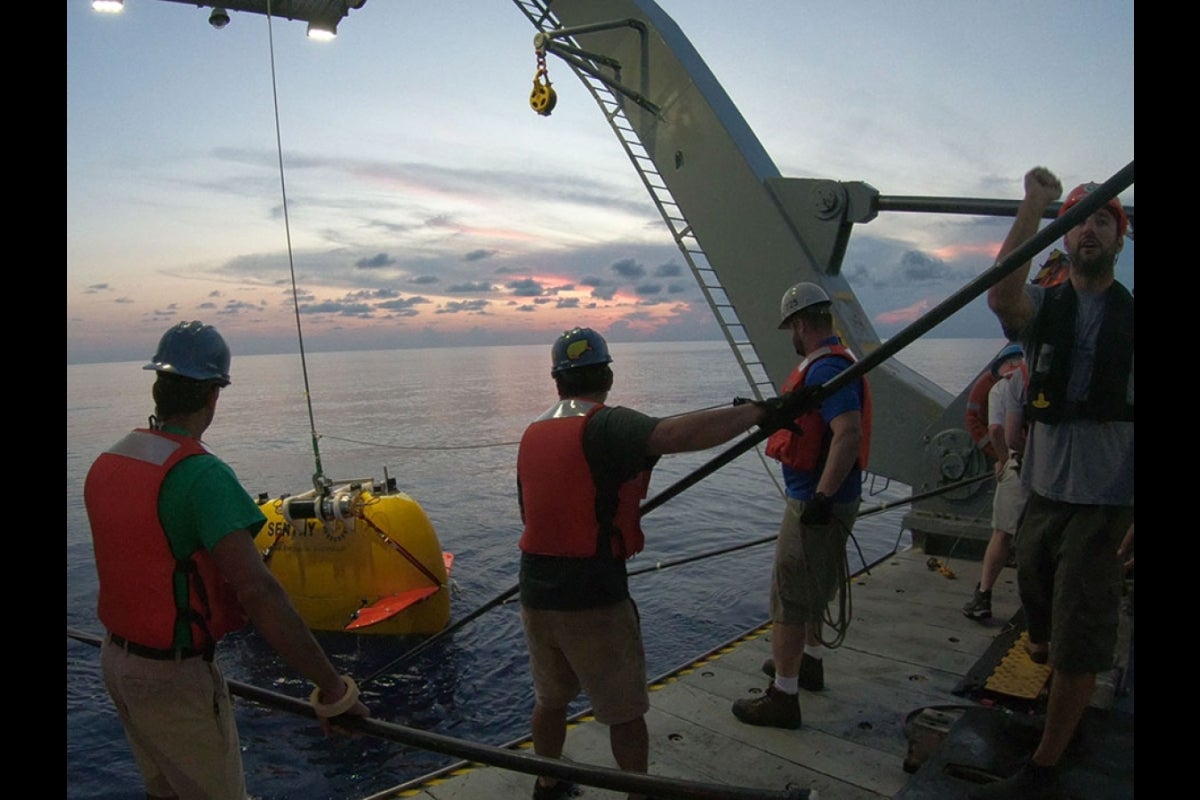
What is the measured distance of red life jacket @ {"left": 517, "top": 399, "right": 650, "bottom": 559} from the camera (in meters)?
2.79

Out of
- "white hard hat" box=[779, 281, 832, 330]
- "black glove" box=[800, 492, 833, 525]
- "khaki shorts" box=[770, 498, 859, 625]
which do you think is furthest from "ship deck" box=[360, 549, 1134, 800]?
"white hard hat" box=[779, 281, 832, 330]

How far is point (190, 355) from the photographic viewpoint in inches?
96.1

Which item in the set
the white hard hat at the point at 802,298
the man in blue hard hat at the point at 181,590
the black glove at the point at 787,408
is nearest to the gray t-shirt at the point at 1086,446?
the black glove at the point at 787,408

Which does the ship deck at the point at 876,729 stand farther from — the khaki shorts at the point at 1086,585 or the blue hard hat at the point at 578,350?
the blue hard hat at the point at 578,350

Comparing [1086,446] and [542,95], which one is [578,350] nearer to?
[1086,446]

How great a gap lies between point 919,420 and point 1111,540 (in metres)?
4.78

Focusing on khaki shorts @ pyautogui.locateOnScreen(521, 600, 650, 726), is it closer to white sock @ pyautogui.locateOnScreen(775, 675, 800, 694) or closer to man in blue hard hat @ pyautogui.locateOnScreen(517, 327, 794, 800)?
man in blue hard hat @ pyautogui.locateOnScreen(517, 327, 794, 800)

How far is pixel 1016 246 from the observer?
2.37m

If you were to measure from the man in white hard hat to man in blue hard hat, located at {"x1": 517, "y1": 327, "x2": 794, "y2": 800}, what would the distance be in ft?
3.48

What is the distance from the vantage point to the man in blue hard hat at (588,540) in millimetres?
2777

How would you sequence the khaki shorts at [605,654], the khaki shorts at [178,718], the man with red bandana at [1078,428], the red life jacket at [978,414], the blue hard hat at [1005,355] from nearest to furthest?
the khaki shorts at [178,718]
the man with red bandana at [1078,428]
the khaki shorts at [605,654]
the blue hard hat at [1005,355]
the red life jacket at [978,414]

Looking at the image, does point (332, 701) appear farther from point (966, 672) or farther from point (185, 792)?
point (966, 672)
